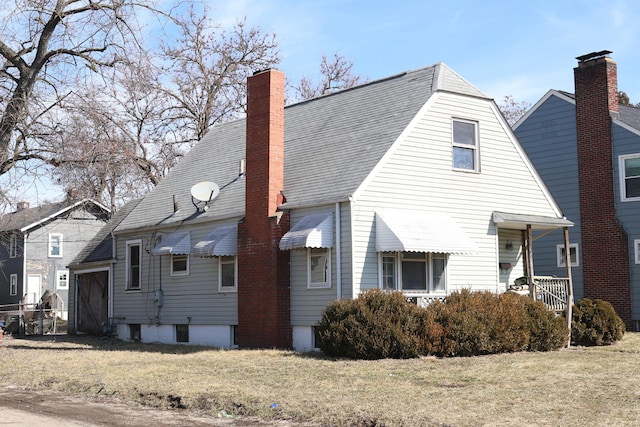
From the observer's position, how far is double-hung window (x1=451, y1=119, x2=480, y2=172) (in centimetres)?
2198

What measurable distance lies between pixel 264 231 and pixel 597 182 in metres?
13.6

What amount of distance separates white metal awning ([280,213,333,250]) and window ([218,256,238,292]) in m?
2.99

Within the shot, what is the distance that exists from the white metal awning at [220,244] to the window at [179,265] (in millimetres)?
1936

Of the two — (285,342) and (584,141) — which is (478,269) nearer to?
(285,342)

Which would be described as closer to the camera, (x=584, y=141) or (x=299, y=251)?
(x=299, y=251)

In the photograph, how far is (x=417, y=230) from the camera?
19.7 m

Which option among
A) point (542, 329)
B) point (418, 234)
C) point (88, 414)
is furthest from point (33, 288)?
point (88, 414)

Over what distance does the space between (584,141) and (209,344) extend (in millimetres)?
15188

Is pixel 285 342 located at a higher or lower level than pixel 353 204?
lower

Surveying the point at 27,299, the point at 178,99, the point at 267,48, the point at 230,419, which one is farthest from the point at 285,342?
the point at 27,299

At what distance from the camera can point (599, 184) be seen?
2866cm

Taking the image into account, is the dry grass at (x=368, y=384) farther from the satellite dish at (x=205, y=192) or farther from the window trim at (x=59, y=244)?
the window trim at (x=59, y=244)

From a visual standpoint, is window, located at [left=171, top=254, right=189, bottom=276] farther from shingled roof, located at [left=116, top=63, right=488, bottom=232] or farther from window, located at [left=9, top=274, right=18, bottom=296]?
window, located at [left=9, top=274, right=18, bottom=296]

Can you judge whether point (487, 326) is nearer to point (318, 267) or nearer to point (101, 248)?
point (318, 267)
